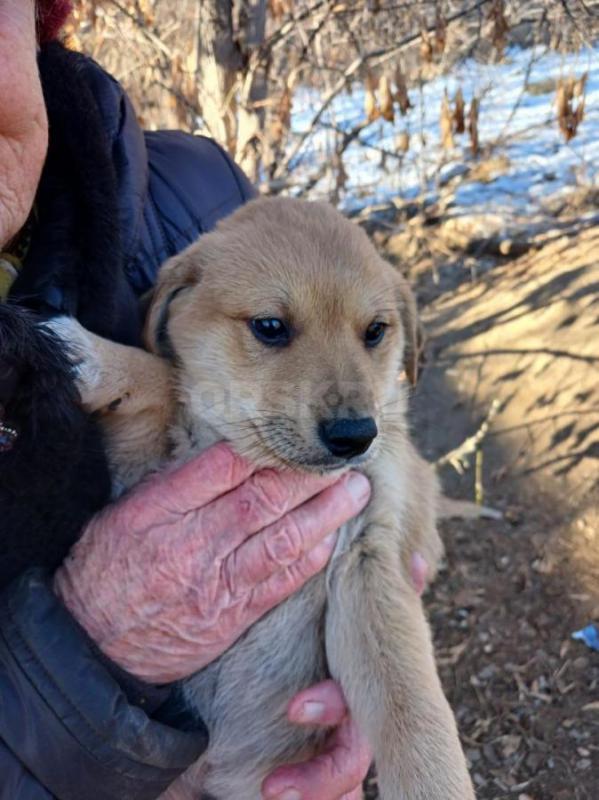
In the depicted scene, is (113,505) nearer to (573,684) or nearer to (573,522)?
(573,684)

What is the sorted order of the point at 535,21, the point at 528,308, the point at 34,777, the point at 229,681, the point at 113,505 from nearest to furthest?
the point at 34,777, the point at 113,505, the point at 229,681, the point at 535,21, the point at 528,308

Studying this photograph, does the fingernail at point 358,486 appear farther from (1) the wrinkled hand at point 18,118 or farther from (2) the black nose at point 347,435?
(1) the wrinkled hand at point 18,118

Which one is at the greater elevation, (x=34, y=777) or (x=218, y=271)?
(x=218, y=271)

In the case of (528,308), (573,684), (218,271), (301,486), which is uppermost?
(218,271)

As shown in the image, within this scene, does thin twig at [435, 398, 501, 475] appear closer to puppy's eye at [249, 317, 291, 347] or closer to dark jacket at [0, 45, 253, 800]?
puppy's eye at [249, 317, 291, 347]

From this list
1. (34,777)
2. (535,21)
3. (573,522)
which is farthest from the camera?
(535,21)

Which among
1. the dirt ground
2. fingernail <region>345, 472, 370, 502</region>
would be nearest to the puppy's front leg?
fingernail <region>345, 472, 370, 502</region>

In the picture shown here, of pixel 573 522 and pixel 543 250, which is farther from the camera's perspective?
pixel 543 250

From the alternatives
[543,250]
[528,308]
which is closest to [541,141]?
[543,250]
